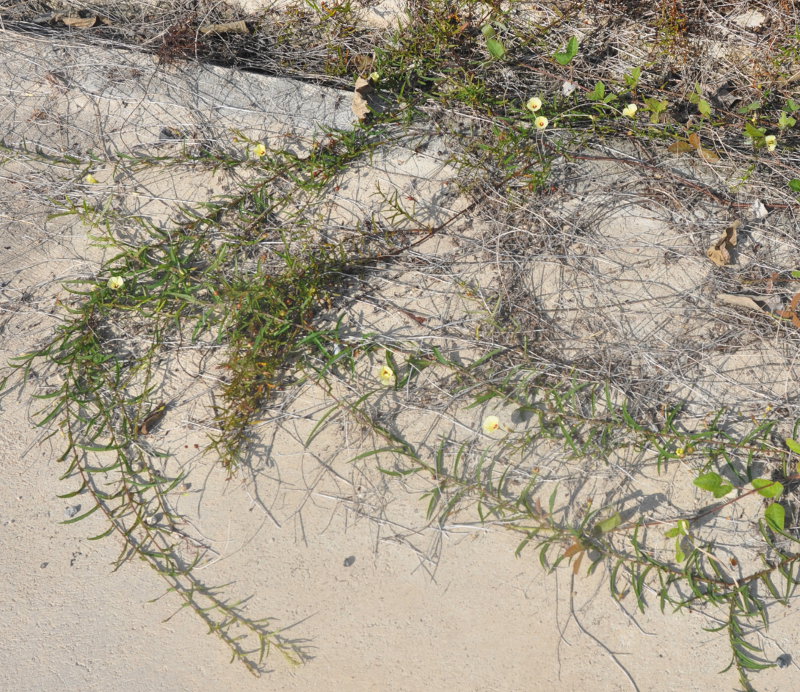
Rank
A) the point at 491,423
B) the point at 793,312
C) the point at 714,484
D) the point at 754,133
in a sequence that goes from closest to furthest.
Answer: the point at 714,484 < the point at 491,423 < the point at 793,312 < the point at 754,133

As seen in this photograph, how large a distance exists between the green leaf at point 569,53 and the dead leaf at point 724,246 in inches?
35.8

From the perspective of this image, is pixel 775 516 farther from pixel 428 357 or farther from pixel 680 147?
pixel 680 147

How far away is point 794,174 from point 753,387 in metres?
0.91

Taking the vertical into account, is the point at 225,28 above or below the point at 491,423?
above

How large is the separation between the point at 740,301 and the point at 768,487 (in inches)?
26.9

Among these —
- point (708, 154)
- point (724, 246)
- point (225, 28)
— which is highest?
point (225, 28)

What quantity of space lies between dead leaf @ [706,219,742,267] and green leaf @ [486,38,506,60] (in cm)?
114

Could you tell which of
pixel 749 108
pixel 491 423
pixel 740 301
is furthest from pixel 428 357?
pixel 749 108

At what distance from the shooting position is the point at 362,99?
2672mm

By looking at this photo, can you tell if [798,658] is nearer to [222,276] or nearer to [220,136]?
[222,276]

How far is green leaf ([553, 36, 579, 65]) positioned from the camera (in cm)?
259

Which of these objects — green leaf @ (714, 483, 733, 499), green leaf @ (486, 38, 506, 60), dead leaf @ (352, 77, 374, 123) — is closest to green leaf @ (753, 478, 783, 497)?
green leaf @ (714, 483, 733, 499)

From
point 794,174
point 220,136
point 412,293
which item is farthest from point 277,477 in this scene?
point 794,174

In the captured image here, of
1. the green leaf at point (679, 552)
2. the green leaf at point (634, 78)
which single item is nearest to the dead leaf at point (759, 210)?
the green leaf at point (634, 78)
